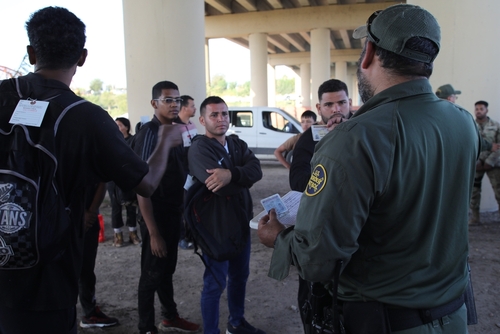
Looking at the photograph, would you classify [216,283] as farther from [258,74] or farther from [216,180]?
[258,74]

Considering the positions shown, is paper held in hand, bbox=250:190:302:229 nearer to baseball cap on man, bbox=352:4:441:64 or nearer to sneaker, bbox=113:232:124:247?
baseball cap on man, bbox=352:4:441:64

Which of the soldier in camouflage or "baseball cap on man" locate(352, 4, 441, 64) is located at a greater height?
"baseball cap on man" locate(352, 4, 441, 64)

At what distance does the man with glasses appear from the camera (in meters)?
3.33

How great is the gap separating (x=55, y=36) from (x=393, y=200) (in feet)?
4.94

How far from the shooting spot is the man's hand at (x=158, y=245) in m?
3.31

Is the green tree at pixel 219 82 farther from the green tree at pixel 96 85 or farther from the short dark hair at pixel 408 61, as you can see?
the short dark hair at pixel 408 61

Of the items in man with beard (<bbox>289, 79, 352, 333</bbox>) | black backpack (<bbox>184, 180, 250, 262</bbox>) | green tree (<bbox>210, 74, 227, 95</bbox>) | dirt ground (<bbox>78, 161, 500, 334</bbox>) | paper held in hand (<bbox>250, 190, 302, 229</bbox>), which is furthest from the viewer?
green tree (<bbox>210, 74, 227, 95</bbox>)

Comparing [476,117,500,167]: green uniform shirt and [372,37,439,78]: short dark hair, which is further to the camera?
[476,117,500,167]: green uniform shirt

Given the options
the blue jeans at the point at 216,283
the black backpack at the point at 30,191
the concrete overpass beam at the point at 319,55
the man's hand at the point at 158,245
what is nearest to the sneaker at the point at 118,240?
the man's hand at the point at 158,245

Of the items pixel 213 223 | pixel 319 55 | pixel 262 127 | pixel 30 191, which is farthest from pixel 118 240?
pixel 319 55

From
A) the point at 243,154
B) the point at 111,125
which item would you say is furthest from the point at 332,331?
the point at 243,154

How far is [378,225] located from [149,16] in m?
7.90

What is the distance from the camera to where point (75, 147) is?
1.75m

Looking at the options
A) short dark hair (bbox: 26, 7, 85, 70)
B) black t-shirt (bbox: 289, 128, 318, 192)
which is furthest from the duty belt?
black t-shirt (bbox: 289, 128, 318, 192)
